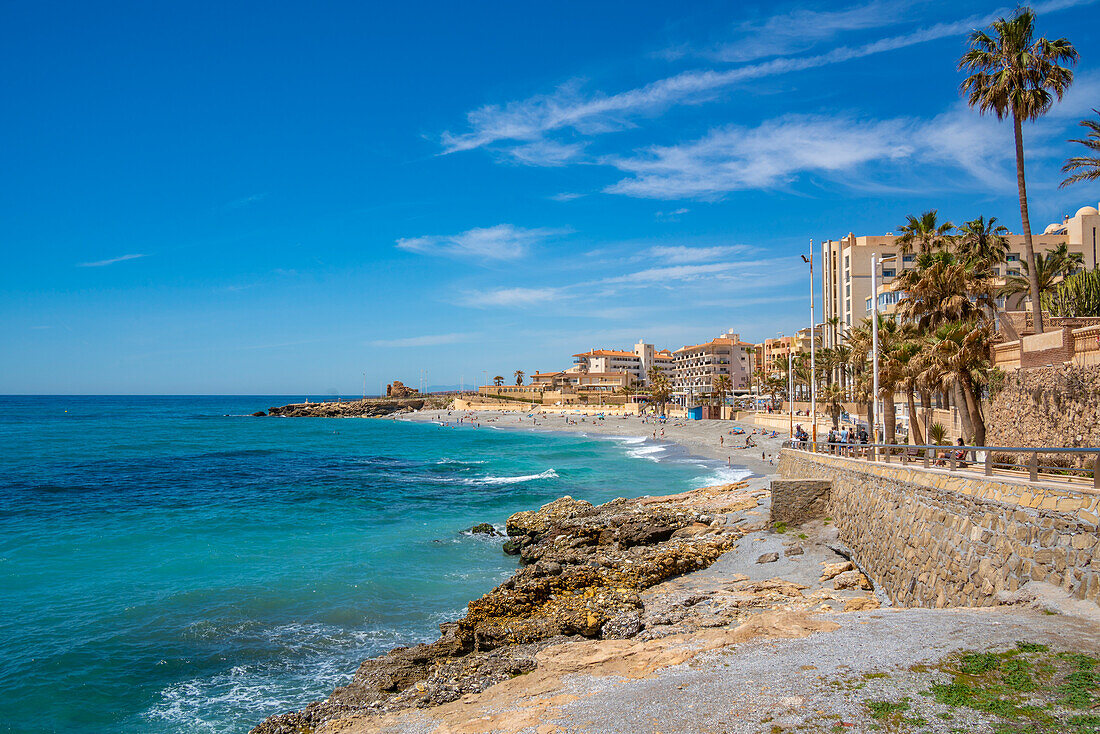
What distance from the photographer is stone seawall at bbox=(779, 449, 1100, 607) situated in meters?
8.88

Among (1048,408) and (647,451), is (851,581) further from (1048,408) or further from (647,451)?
(647,451)

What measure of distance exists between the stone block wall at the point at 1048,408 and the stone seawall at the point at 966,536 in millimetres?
6643

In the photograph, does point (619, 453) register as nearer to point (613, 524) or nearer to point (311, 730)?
point (613, 524)

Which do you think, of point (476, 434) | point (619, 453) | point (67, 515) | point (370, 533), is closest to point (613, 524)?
point (370, 533)

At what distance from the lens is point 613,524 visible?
2453 centimetres

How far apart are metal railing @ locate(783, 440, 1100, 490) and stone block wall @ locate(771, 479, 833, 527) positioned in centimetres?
159

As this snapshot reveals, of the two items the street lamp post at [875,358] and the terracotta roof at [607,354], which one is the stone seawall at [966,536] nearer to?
the street lamp post at [875,358]

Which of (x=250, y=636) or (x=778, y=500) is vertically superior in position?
(x=778, y=500)

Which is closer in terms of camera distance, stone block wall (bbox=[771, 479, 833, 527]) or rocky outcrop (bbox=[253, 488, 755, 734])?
rocky outcrop (bbox=[253, 488, 755, 734])

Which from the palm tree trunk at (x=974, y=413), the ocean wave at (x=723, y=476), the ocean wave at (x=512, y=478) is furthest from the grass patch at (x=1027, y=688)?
the ocean wave at (x=512, y=478)

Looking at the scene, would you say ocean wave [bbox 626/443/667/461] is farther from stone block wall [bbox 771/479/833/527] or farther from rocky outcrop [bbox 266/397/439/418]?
rocky outcrop [bbox 266/397/439/418]

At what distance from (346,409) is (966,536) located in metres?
179

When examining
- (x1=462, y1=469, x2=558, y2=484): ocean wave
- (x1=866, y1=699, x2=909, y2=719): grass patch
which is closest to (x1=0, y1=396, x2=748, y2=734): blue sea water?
(x1=462, y1=469, x2=558, y2=484): ocean wave

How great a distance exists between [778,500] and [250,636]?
53.2ft
